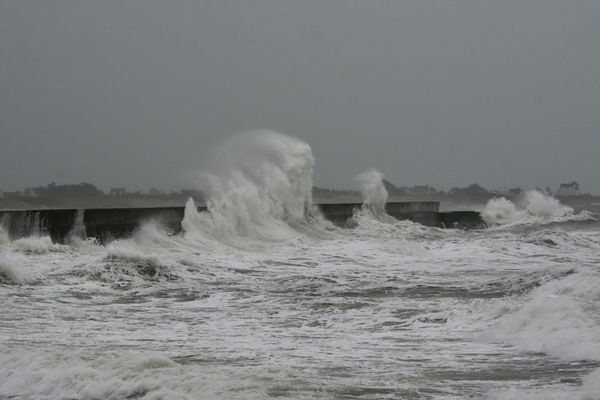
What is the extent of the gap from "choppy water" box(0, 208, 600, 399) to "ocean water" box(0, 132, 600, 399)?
0.8 inches

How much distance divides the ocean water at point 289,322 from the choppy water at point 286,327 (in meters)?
0.02

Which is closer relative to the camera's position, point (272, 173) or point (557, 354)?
point (557, 354)

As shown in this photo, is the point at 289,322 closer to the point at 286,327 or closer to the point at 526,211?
the point at 286,327

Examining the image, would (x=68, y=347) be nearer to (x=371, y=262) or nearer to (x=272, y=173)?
(x=371, y=262)

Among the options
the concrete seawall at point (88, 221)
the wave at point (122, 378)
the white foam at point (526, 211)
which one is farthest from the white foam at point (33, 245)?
the white foam at point (526, 211)

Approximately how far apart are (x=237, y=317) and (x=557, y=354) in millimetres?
3182

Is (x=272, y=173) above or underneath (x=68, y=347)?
above

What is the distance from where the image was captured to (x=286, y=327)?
331 inches

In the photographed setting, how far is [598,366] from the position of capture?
6258 millimetres

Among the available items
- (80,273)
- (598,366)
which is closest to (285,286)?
(80,273)

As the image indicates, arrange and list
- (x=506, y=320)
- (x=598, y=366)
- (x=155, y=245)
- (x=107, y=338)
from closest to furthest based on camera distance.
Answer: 1. (x=598, y=366)
2. (x=107, y=338)
3. (x=506, y=320)
4. (x=155, y=245)

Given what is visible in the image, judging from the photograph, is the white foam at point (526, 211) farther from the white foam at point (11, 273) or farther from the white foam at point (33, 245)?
the white foam at point (11, 273)

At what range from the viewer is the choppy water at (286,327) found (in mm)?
5656

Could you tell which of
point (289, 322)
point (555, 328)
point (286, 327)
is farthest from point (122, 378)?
point (555, 328)
